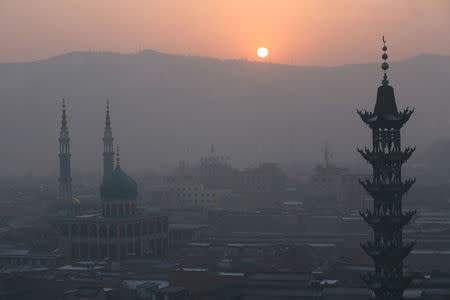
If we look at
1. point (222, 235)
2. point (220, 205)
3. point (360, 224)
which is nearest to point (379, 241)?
point (222, 235)

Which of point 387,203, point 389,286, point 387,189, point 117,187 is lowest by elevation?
point 389,286

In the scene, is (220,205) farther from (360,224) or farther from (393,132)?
(393,132)

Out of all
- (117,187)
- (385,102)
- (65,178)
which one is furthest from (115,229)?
(385,102)

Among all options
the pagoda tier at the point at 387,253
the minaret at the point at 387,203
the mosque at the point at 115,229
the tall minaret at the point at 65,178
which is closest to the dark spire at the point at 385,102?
the minaret at the point at 387,203

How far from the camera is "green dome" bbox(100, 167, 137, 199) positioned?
190 feet

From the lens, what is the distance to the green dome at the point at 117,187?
58000 millimetres

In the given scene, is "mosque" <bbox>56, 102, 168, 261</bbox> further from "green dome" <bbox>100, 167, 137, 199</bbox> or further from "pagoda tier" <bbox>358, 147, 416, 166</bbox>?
"pagoda tier" <bbox>358, 147, 416, 166</bbox>

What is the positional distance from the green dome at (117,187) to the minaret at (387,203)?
A: 34335 millimetres

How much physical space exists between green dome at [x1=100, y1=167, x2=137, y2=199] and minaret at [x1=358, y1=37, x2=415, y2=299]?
113 ft

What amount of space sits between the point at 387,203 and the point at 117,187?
114ft

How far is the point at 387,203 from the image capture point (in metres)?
24.7

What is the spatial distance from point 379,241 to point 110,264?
29270 mm

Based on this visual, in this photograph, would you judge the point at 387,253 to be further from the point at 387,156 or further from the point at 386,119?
the point at 386,119

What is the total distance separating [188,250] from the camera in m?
58.1
